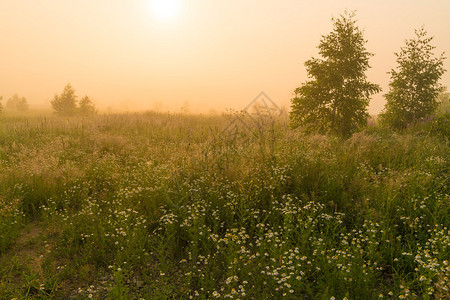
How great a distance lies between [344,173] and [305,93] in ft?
18.4

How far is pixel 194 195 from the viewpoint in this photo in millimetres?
5609

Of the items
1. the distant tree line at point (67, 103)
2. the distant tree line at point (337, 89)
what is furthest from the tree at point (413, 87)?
the distant tree line at point (67, 103)

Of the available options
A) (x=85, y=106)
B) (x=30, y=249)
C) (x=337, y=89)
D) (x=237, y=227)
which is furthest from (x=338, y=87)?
(x=85, y=106)

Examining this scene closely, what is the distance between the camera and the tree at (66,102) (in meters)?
27.5

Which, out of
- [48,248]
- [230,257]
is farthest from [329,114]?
[48,248]

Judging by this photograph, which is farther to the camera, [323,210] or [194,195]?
[194,195]

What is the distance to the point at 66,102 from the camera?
27578mm

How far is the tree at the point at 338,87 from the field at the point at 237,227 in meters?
2.65

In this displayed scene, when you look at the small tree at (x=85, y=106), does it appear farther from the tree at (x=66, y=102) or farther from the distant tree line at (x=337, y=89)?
the distant tree line at (x=337, y=89)

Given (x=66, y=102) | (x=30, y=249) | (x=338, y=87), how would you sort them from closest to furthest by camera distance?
(x=30, y=249)
(x=338, y=87)
(x=66, y=102)

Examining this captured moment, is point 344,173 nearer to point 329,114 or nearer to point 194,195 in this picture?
point 194,195

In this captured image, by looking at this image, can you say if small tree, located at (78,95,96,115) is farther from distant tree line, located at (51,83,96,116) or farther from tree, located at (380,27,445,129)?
tree, located at (380,27,445,129)

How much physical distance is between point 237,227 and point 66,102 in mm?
28207

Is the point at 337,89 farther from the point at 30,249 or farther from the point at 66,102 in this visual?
the point at 66,102
